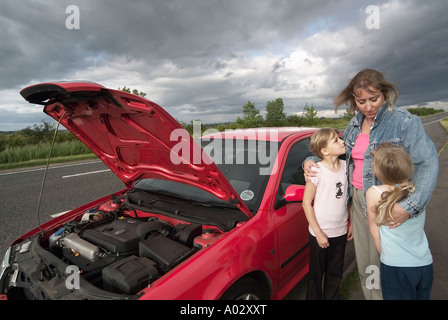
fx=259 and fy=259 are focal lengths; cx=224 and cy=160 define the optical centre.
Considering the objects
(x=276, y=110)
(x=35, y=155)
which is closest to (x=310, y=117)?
(x=276, y=110)

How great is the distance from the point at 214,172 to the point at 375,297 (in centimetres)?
146

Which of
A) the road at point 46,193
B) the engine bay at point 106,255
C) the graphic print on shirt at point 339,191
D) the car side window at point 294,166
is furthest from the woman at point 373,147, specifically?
the road at point 46,193

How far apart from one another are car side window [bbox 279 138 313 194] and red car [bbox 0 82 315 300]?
1 cm

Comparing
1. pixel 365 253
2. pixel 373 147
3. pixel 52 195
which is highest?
pixel 373 147

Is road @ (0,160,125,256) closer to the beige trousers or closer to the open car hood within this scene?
the open car hood

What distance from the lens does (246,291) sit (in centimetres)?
169

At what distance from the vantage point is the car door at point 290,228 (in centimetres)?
204

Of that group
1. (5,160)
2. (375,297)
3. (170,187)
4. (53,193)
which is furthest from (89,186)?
(5,160)

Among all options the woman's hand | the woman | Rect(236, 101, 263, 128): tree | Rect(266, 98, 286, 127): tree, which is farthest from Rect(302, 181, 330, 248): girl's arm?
Rect(266, 98, 286, 127): tree

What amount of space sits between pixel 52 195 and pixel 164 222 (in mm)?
4742

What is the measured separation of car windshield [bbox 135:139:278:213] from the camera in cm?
217

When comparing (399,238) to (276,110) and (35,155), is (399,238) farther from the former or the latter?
(276,110)

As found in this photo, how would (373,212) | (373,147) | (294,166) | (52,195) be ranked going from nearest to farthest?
(373,212) → (373,147) → (294,166) → (52,195)

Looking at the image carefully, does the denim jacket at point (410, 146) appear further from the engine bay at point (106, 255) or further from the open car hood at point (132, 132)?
the engine bay at point (106, 255)
